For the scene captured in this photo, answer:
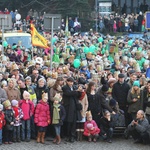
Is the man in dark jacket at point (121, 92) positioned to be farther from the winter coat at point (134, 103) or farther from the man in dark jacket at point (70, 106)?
the man in dark jacket at point (70, 106)

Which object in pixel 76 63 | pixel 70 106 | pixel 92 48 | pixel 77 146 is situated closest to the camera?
pixel 77 146

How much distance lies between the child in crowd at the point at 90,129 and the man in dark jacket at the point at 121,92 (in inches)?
40.3

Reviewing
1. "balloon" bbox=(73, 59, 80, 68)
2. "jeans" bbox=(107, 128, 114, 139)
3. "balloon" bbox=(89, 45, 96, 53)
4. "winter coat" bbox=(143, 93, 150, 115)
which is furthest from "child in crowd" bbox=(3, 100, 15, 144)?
"balloon" bbox=(89, 45, 96, 53)

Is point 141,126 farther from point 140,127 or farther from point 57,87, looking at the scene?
point 57,87

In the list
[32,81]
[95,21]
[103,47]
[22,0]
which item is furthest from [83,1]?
[32,81]

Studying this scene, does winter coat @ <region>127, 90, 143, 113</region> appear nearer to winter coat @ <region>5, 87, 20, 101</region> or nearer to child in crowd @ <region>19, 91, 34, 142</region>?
child in crowd @ <region>19, 91, 34, 142</region>

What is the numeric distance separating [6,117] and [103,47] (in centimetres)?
1305

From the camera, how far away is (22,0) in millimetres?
42125

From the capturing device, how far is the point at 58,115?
1390cm

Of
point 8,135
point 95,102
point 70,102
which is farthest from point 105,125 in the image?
point 8,135

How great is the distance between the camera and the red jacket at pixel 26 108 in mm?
13914

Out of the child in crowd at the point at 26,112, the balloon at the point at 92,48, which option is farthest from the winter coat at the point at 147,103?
the balloon at the point at 92,48

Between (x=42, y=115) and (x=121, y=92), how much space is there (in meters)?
2.18

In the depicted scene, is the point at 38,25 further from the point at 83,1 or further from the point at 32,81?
the point at 32,81
